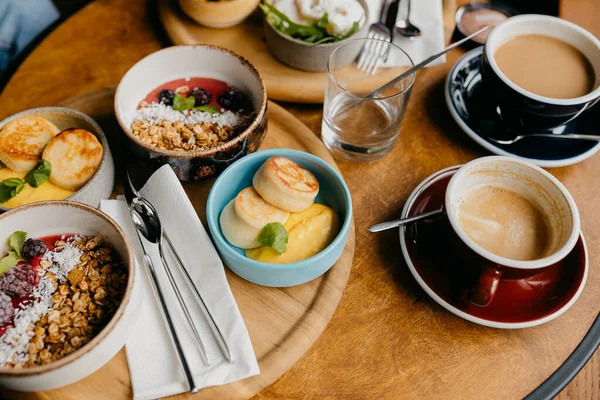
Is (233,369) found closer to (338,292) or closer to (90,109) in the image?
(338,292)

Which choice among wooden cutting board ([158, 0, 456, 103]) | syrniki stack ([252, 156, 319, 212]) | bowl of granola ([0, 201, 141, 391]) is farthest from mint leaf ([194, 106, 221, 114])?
bowl of granola ([0, 201, 141, 391])

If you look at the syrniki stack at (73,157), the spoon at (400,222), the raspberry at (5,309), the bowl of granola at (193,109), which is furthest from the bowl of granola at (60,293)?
the spoon at (400,222)

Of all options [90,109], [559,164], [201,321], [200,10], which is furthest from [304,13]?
[201,321]

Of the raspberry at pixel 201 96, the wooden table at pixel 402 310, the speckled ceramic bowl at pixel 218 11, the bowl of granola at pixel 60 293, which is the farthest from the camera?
the speckled ceramic bowl at pixel 218 11

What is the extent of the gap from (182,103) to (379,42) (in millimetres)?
532

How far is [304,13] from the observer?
4.58 feet

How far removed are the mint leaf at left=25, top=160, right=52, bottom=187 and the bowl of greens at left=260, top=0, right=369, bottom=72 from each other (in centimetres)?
65

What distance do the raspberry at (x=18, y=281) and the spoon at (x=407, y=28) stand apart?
3.59 feet

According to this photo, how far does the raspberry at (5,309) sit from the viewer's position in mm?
918

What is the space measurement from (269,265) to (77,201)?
419 mm

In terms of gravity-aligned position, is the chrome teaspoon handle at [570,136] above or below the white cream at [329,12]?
below

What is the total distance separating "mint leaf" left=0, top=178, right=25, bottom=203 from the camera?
1.07 metres

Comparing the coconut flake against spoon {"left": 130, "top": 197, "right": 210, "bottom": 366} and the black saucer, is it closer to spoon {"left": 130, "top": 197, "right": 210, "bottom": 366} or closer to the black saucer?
spoon {"left": 130, "top": 197, "right": 210, "bottom": 366}

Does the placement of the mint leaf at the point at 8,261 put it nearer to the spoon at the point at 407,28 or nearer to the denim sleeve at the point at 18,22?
the denim sleeve at the point at 18,22
